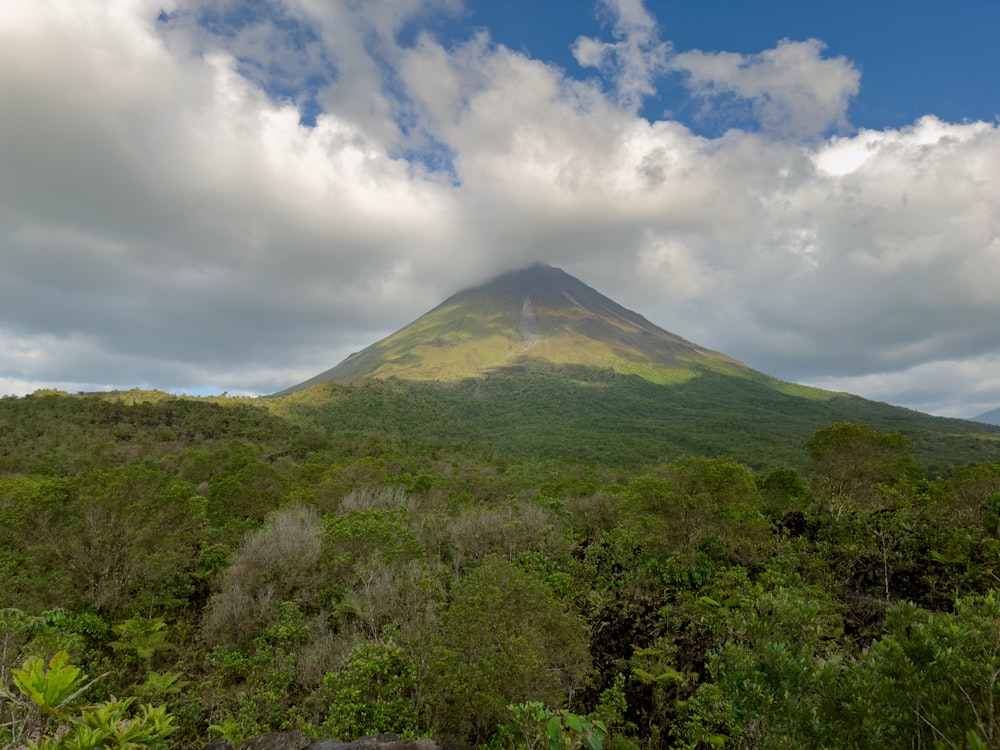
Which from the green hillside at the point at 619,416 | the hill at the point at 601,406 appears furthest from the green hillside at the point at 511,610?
the hill at the point at 601,406

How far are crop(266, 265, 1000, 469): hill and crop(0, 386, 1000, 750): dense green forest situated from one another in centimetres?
4882

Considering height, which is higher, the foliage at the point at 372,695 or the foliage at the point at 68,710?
the foliage at the point at 68,710

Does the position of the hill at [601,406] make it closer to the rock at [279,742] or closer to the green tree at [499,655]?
the green tree at [499,655]

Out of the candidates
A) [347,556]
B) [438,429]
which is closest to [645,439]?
[438,429]

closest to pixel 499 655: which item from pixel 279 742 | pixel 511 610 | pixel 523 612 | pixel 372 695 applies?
pixel 511 610

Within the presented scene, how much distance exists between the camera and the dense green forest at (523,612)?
5.01m

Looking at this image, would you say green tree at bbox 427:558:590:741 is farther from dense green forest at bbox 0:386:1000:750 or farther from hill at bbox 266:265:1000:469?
hill at bbox 266:265:1000:469

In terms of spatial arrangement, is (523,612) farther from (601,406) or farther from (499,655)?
(601,406)

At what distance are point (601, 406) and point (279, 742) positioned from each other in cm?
12427

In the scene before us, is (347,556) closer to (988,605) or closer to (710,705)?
(710,705)

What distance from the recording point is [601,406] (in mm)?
127875

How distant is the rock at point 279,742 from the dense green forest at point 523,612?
2.31 ft

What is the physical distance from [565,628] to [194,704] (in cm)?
811

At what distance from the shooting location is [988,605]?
16.2 ft
